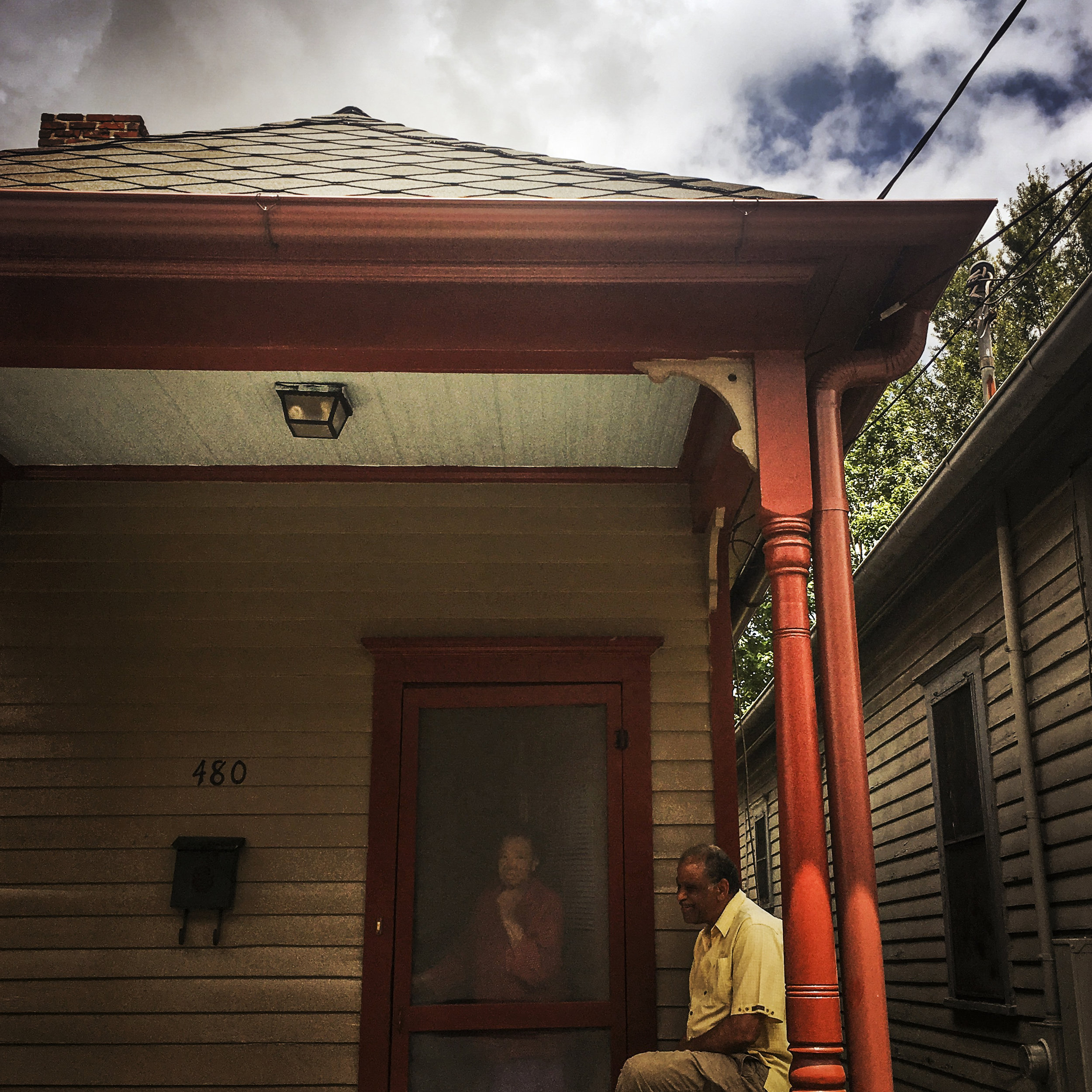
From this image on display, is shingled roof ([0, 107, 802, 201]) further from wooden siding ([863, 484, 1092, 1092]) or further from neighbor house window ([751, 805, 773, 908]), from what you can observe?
neighbor house window ([751, 805, 773, 908])

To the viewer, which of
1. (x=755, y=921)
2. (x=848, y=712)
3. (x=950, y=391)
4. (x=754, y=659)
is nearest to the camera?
(x=848, y=712)

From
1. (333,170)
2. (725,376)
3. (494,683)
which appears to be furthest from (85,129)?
(725,376)

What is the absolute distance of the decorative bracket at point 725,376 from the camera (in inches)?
155

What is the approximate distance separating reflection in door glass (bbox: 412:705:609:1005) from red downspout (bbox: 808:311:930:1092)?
68.0 inches

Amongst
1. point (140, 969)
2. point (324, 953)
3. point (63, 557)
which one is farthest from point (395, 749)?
point (63, 557)

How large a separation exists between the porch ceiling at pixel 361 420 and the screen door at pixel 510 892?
120 cm

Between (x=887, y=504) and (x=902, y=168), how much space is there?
15882 millimetres

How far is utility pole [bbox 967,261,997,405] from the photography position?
1097 cm

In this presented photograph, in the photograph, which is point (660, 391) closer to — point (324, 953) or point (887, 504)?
point (324, 953)

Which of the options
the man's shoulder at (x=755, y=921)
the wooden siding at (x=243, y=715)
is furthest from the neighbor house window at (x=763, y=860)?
the man's shoulder at (x=755, y=921)

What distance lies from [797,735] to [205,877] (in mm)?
2956

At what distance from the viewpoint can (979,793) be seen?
6.58 meters

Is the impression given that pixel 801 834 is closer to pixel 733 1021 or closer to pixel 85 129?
pixel 733 1021

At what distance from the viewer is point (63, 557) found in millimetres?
5727
